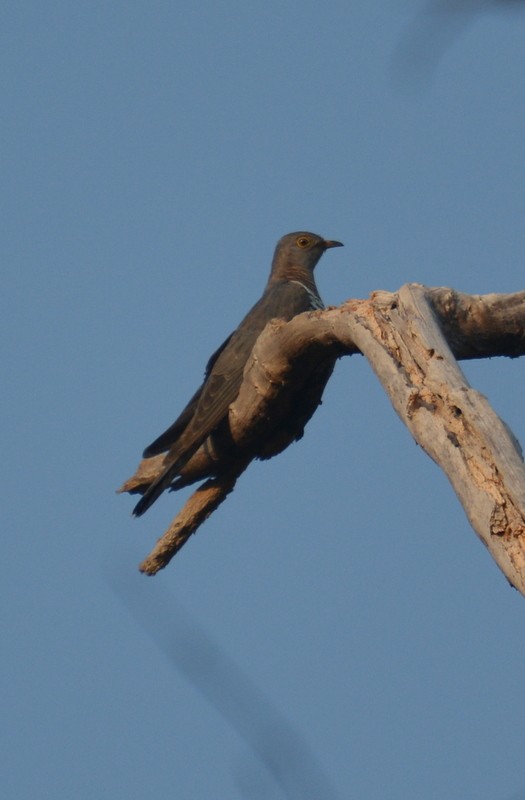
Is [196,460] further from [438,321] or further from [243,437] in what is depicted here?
[438,321]

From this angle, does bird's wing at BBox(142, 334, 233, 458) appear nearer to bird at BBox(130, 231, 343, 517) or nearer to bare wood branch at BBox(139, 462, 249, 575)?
bird at BBox(130, 231, 343, 517)

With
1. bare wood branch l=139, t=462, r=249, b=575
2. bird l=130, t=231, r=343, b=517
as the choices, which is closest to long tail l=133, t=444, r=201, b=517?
bird l=130, t=231, r=343, b=517

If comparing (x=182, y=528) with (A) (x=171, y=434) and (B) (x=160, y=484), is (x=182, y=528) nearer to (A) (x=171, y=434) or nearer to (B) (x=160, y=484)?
(B) (x=160, y=484)

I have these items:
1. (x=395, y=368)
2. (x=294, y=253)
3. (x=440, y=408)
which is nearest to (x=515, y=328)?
(x=395, y=368)

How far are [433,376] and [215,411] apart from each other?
1.87 metres

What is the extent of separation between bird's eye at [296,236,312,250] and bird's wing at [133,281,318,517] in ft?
4.60

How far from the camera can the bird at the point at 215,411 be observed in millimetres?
4852

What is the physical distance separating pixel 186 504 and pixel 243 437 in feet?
1.33

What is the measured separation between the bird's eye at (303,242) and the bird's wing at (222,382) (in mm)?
1401

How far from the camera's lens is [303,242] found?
7.59m

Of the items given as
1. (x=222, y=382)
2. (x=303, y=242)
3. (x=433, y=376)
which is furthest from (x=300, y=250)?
(x=433, y=376)

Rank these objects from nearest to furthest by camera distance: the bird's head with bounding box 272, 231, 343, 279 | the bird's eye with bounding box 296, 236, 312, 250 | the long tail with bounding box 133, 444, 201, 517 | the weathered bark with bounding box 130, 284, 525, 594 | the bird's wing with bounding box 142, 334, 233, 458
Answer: the weathered bark with bounding box 130, 284, 525, 594, the long tail with bounding box 133, 444, 201, 517, the bird's wing with bounding box 142, 334, 233, 458, the bird's head with bounding box 272, 231, 343, 279, the bird's eye with bounding box 296, 236, 312, 250

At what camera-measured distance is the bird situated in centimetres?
485

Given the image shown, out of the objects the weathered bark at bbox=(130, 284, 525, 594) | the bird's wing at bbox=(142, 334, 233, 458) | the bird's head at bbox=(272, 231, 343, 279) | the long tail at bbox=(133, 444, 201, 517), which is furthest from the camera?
the bird's head at bbox=(272, 231, 343, 279)
